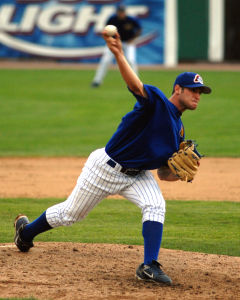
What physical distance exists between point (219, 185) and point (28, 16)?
1460cm

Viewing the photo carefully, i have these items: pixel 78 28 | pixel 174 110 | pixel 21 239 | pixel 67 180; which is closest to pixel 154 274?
pixel 174 110

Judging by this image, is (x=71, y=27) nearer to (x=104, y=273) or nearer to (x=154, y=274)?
(x=104, y=273)

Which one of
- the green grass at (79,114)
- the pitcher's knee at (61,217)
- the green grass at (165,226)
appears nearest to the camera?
the pitcher's knee at (61,217)

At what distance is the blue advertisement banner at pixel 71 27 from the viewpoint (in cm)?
2189

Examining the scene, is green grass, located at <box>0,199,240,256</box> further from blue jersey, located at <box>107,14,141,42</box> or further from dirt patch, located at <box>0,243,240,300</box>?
blue jersey, located at <box>107,14,141,42</box>

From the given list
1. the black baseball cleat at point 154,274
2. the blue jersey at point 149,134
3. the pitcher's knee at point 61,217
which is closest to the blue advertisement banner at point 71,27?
the pitcher's knee at point 61,217

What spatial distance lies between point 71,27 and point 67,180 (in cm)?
1349

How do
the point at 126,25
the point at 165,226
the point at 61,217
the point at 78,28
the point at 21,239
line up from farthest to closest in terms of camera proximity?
the point at 78,28 < the point at 126,25 < the point at 165,226 < the point at 21,239 < the point at 61,217

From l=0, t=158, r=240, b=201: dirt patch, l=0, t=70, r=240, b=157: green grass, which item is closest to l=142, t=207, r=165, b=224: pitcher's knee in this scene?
l=0, t=158, r=240, b=201: dirt patch

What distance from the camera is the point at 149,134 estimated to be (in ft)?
16.4

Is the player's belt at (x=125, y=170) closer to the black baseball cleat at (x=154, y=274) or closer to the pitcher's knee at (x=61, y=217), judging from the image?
the pitcher's knee at (x=61, y=217)

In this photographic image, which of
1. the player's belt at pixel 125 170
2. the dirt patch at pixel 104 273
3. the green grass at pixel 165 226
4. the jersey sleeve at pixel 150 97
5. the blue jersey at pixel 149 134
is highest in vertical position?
the jersey sleeve at pixel 150 97

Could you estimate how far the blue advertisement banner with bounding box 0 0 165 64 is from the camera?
862 inches

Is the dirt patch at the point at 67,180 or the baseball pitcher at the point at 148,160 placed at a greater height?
the baseball pitcher at the point at 148,160
